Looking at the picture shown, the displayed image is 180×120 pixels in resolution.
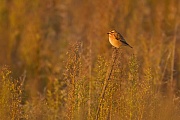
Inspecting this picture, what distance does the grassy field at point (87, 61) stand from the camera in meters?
4.68

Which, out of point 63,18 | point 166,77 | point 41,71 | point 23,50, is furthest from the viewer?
point 63,18

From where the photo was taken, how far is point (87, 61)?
5.98 meters

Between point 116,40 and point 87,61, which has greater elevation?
point 116,40

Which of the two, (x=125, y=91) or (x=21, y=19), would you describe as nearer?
(x=125, y=91)

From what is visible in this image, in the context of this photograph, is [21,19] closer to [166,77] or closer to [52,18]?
[52,18]

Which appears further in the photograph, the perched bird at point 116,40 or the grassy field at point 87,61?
the perched bird at point 116,40

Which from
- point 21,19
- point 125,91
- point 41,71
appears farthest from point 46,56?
point 125,91

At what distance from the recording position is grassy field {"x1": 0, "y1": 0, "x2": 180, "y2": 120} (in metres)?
4.68

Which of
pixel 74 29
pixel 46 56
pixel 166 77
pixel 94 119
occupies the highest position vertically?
pixel 74 29

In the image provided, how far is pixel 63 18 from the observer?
9.86 m

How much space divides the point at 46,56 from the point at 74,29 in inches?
54.2

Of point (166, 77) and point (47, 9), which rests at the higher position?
point (47, 9)

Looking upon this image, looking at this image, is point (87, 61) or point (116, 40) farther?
point (87, 61)

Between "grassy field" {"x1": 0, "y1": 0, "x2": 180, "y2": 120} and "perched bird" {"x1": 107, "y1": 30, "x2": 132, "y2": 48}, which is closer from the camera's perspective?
"grassy field" {"x1": 0, "y1": 0, "x2": 180, "y2": 120}
